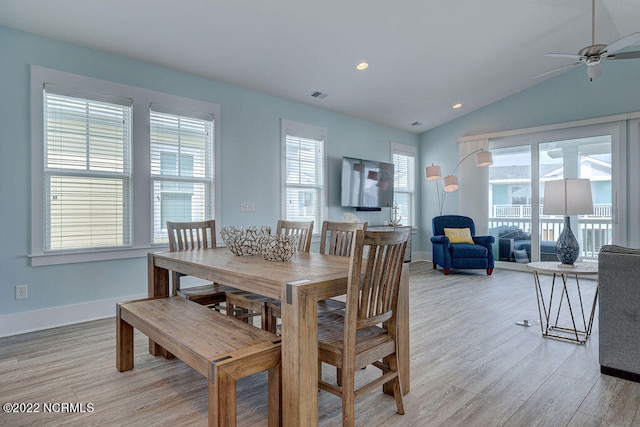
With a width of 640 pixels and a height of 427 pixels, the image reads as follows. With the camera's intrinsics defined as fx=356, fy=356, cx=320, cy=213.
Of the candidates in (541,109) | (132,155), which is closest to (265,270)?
(132,155)

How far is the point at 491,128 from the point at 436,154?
44.6 inches

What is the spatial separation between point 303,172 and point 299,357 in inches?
158

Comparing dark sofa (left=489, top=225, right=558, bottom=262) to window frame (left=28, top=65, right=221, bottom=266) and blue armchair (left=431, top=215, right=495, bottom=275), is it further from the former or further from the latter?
window frame (left=28, top=65, right=221, bottom=266)

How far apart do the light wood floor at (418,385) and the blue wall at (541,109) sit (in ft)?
13.7

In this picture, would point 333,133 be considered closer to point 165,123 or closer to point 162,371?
point 165,123

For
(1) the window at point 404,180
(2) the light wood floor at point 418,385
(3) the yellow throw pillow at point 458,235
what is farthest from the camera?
(1) the window at point 404,180

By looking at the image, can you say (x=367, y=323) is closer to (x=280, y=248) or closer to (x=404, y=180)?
(x=280, y=248)

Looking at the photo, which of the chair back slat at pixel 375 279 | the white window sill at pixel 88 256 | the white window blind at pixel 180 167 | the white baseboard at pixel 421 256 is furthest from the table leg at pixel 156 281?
the white baseboard at pixel 421 256

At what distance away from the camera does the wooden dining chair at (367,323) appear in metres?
1.64

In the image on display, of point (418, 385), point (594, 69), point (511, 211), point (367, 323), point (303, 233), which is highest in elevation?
point (594, 69)

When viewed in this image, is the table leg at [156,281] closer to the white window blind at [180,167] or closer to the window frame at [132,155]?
the window frame at [132,155]

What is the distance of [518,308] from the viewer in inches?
155

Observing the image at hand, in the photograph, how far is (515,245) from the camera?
644 centimetres

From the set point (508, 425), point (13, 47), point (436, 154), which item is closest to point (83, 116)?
point (13, 47)
